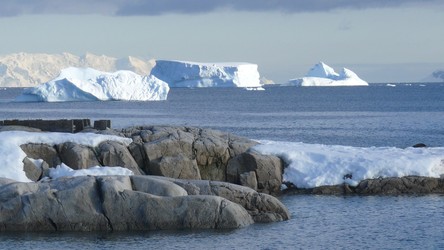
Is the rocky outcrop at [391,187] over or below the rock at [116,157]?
below

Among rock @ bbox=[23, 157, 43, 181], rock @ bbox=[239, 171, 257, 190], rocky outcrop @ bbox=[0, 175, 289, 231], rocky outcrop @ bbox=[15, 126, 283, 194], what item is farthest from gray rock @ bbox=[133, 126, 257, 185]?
rocky outcrop @ bbox=[0, 175, 289, 231]

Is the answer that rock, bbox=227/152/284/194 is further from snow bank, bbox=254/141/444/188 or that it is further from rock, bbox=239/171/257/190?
snow bank, bbox=254/141/444/188

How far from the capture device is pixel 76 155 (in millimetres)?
36344

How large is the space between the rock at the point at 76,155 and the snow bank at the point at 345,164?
7.09m

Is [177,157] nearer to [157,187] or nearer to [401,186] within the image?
[157,187]

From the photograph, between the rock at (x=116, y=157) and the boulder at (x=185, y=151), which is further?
the boulder at (x=185, y=151)

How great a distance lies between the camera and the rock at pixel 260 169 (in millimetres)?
37906

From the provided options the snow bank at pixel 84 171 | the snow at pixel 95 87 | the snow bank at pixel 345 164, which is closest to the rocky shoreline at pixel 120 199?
the snow bank at pixel 84 171

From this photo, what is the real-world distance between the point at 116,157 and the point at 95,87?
287 ft

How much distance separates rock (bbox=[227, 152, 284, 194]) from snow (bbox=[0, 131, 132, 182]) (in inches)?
174

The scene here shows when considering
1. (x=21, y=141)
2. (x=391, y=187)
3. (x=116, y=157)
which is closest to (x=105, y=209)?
(x=116, y=157)

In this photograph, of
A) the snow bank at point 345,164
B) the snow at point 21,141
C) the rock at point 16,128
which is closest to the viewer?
the snow at point 21,141

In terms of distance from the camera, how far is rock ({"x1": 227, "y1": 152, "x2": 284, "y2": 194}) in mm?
37906

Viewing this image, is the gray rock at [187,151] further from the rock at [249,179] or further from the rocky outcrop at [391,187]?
the rocky outcrop at [391,187]
